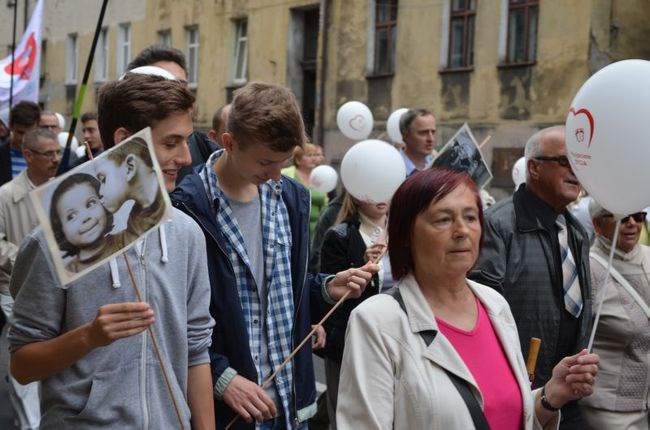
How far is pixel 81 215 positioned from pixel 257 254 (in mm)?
1083

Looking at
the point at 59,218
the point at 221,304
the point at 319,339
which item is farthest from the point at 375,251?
the point at 59,218

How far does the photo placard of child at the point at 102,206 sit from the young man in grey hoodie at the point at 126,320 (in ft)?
0.41

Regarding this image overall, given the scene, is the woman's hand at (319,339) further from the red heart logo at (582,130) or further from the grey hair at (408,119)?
the grey hair at (408,119)

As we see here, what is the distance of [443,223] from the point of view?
3.01 m

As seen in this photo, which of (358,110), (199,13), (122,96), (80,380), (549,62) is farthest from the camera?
(199,13)

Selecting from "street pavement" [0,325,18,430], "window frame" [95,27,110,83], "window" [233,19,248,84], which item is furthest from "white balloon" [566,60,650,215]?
"window frame" [95,27,110,83]

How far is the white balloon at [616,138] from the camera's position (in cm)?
373

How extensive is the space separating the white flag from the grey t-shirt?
9.22 metres

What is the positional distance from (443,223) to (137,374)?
38.7 inches

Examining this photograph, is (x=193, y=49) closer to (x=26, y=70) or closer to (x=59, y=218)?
(x=26, y=70)

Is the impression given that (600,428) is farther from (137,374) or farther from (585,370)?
(137,374)

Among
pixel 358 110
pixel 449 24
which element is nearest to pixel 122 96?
pixel 358 110

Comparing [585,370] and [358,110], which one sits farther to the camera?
[358,110]

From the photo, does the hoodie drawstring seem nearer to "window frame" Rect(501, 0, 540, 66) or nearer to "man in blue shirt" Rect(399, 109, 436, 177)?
"man in blue shirt" Rect(399, 109, 436, 177)
